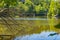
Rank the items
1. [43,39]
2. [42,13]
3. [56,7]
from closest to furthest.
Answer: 1. [43,39]
2. [56,7]
3. [42,13]

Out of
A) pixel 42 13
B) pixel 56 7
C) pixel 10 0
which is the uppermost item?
pixel 10 0

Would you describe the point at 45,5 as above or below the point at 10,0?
below

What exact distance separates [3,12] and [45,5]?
29.7 meters

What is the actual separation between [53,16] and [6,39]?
20.9 m

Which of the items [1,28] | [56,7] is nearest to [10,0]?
[1,28]

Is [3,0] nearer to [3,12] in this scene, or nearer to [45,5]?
[3,12]

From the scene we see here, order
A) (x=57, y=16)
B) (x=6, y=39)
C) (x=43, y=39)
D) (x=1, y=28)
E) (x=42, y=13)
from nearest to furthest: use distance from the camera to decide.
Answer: (x=6, y=39)
(x=43, y=39)
(x=1, y=28)
(x=57, y=16)
(x=42, y=13)

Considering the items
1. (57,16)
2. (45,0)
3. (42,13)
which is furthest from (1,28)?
(42,13)

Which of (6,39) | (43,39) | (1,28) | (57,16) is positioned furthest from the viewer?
(57,16)

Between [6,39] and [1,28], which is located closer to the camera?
[6,39]

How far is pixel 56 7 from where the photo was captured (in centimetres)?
2506

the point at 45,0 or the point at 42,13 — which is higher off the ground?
the point at 45,0

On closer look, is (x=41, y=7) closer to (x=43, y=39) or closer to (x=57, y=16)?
(x=57, y=16)

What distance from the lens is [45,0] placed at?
31766 millimetres
